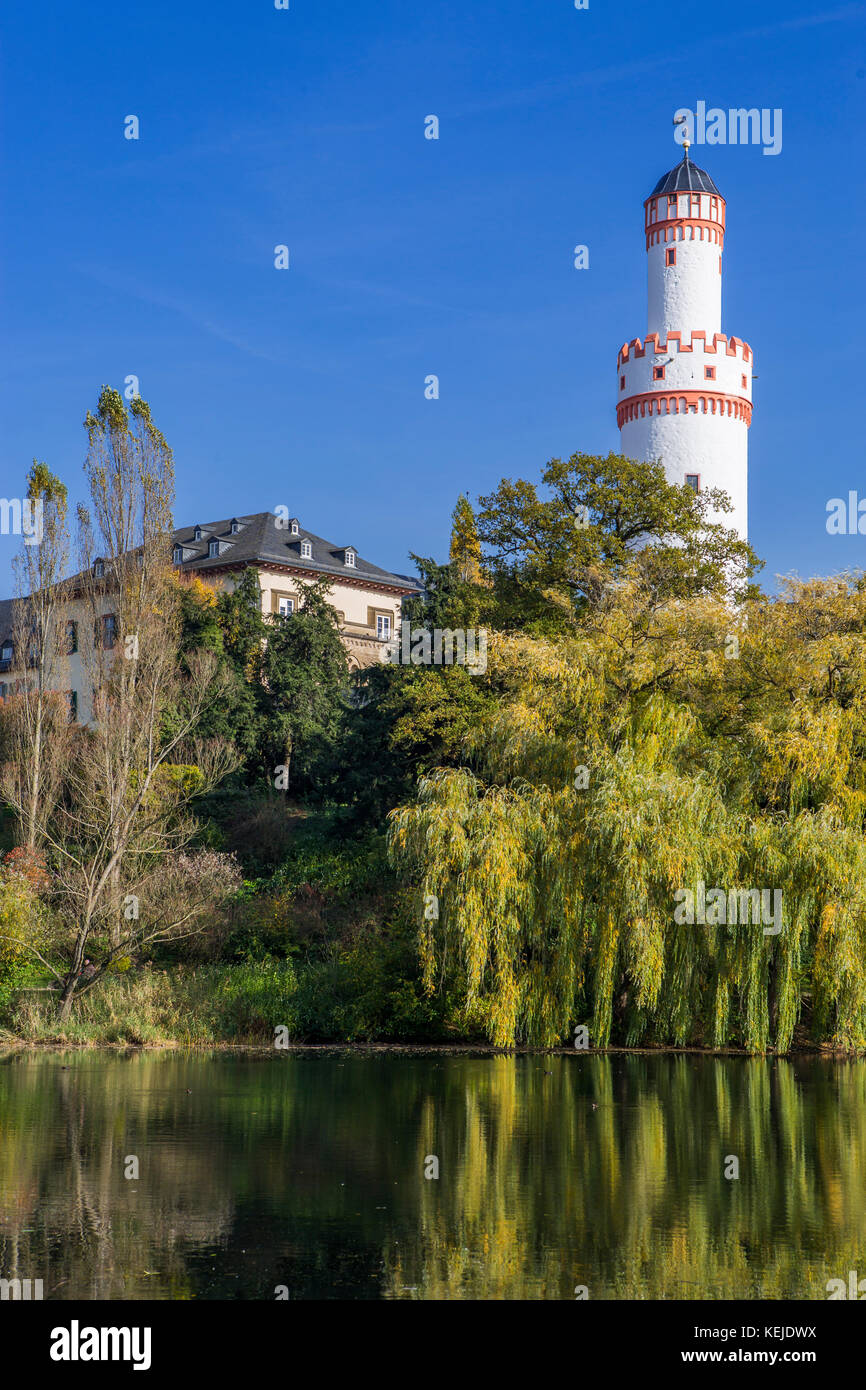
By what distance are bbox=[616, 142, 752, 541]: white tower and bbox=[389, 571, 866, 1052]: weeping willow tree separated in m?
24.5

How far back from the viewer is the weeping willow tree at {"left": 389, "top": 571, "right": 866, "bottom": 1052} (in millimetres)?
25031

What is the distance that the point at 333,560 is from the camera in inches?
2965

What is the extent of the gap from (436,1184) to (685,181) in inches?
1935

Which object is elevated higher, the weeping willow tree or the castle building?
the castle building

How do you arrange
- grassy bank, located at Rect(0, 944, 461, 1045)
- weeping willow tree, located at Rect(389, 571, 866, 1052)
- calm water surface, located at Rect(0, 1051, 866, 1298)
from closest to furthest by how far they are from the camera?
calm water surface, located at Rect(0, 1051, 866, 1298) → weeping willow tree, located at Rect(389, 571, 866, 1052) → grassy bank, located at Rect(0, 944, 461, 1045)

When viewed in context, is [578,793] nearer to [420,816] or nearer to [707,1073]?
[420,816]

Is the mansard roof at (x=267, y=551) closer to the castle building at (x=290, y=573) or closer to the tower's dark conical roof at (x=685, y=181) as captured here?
the castle building at (x=290, y=573)

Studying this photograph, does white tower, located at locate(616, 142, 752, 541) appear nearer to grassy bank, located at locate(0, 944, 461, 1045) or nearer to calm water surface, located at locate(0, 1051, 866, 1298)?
grassy bank, located at locate(0, 944, 461, 1045)

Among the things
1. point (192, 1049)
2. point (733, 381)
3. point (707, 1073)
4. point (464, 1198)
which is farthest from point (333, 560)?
point (464, 1198)

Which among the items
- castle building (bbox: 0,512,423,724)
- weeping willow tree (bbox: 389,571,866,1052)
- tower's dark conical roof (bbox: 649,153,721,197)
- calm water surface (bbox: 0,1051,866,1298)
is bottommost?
calm water surface (bbox: 0,1051,866,1298)

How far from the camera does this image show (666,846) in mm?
25266

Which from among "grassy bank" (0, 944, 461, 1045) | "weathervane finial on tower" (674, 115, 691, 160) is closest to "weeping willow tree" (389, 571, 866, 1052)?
"grassy bank" (0, 944, 461, 1045)

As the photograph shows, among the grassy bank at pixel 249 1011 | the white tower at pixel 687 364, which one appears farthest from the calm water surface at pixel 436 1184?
the white tower at pixel 687 364

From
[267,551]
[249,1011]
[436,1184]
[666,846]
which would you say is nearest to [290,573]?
[267,551]
